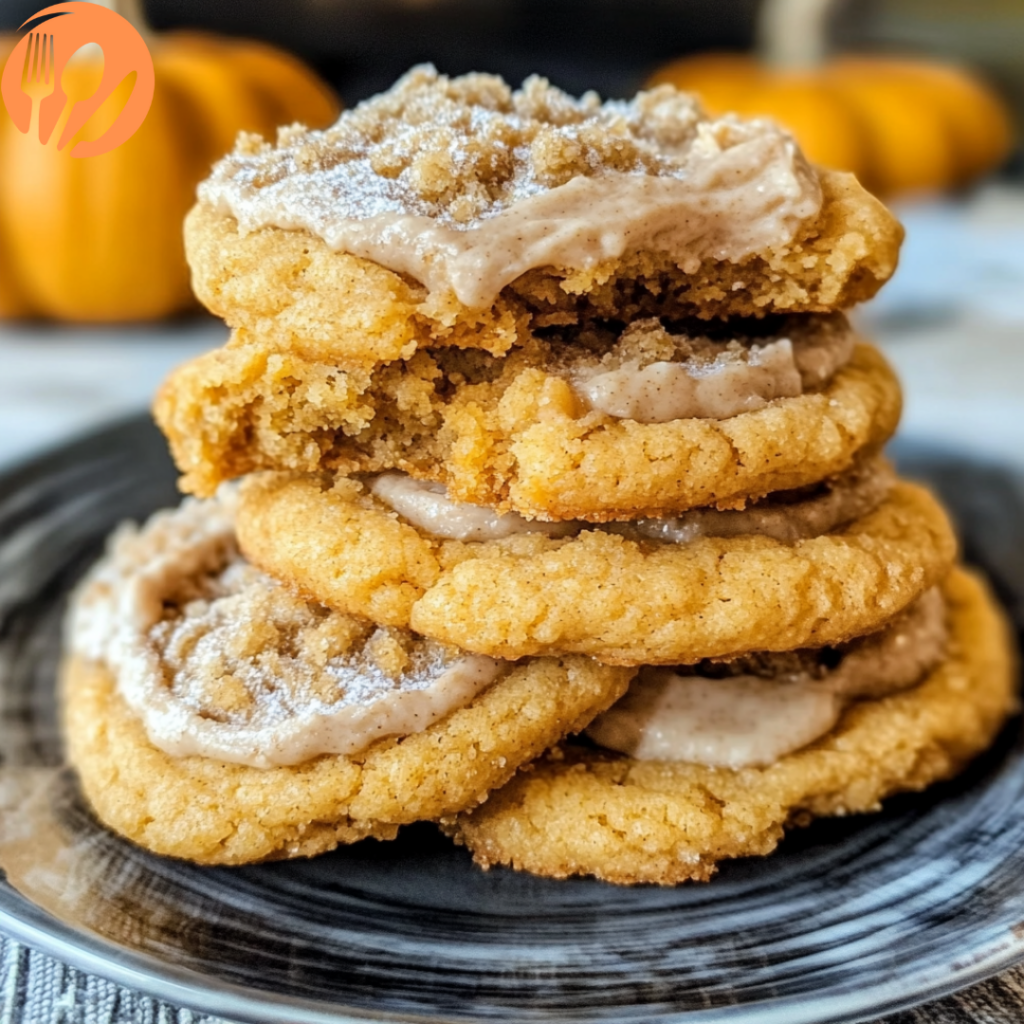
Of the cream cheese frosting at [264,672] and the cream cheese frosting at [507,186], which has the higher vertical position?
the cream cheese frosting at [507,186]

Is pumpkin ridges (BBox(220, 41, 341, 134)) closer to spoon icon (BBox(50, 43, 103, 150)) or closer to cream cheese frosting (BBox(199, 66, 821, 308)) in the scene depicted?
spoon icon (BBox(50, 43, 103, 150))

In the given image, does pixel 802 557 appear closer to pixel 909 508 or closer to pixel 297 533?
pixel 909 508

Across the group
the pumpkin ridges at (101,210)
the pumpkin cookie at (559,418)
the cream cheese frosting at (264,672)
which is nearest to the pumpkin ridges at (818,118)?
the pumpkin ridges at (101,210)

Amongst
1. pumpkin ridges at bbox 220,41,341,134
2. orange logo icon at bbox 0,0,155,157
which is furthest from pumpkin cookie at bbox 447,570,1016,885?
pumpkin ridges at bbox 220,41,341,134

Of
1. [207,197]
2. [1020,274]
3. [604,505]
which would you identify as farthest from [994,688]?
[1020,274]

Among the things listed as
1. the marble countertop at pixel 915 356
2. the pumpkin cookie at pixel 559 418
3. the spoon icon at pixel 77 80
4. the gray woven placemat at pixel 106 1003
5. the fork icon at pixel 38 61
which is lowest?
the marble countertop at pixel 915 356

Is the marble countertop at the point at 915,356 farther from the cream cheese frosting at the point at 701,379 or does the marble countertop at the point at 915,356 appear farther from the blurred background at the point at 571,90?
the cream cheese frosting at the point at 701,379
